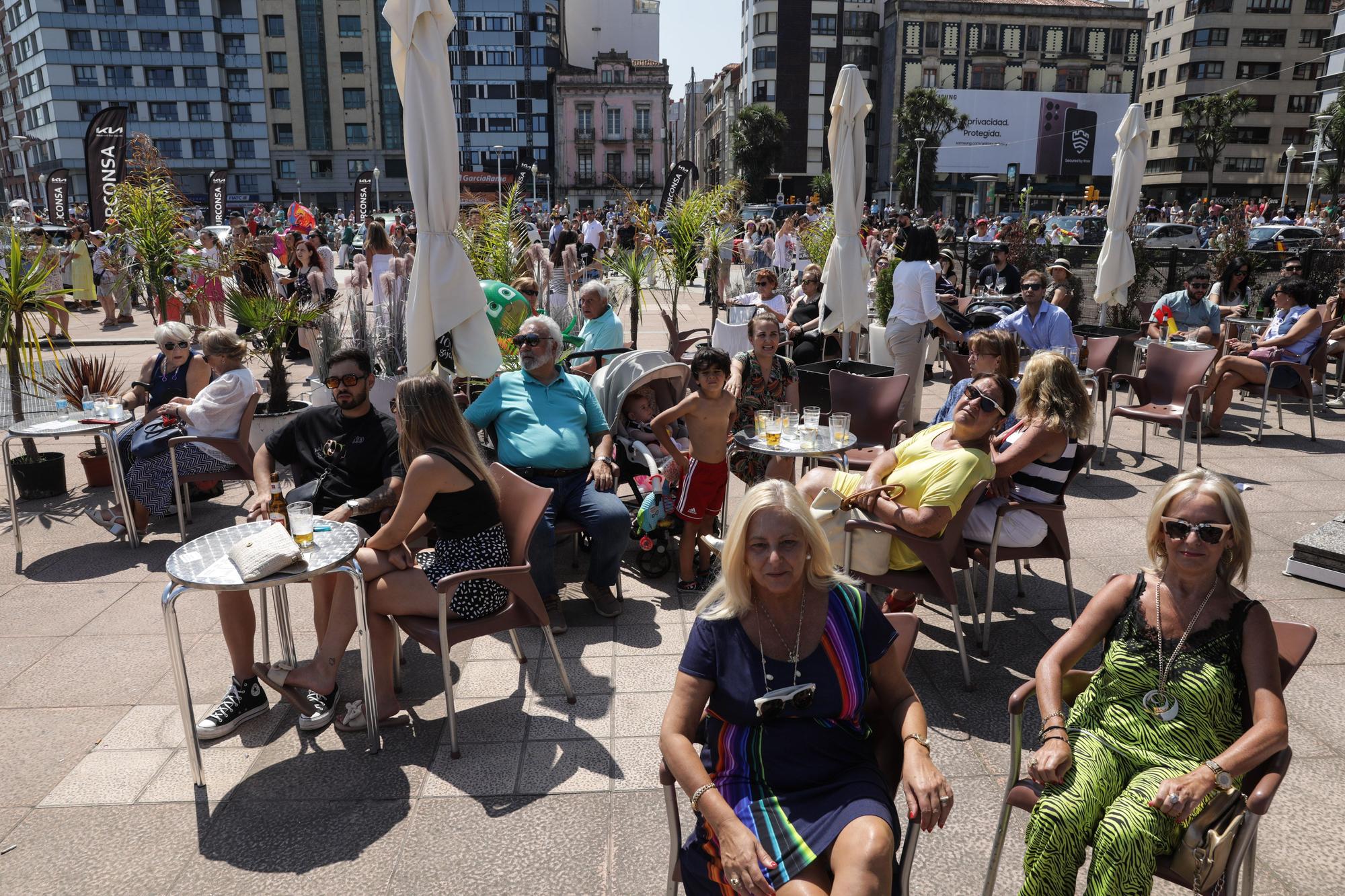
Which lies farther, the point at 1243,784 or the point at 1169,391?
the point at 1169,391

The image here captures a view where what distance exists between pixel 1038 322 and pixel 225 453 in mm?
5958

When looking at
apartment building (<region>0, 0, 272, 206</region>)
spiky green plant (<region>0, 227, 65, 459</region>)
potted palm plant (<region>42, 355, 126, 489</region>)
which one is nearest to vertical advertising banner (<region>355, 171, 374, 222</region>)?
spiky green plant (<region>0, 227, 65, 459</region>)

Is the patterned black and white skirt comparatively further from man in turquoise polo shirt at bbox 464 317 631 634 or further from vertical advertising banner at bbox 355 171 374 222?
vertical advertising banner at bbox 355 171 374 222

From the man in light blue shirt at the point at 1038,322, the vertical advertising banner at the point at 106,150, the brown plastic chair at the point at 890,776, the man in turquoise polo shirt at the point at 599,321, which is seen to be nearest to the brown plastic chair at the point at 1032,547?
the brown plastic chair at the point at 890,776

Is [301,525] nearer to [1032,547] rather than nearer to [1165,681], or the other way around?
[1165,681]

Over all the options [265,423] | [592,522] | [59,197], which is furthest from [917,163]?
[592,522]

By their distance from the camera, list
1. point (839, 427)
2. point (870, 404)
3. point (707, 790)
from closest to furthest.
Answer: point (707, 790) → point (839, 427) → point (870, 404)

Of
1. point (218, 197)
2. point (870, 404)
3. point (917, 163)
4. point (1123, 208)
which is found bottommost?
point (870, 404)

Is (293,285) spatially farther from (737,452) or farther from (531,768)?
(531,768)

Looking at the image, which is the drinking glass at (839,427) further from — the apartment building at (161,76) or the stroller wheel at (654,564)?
the apartment building at (161,76)

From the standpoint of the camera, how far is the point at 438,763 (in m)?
3.12

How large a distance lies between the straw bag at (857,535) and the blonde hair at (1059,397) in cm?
82

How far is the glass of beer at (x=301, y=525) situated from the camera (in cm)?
305

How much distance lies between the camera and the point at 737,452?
17.3 feet
